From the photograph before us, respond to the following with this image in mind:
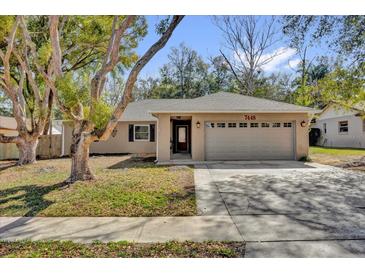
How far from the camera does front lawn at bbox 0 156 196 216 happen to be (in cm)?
545

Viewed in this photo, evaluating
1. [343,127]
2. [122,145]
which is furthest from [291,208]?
[343,127]

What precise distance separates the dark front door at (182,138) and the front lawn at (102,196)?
10.6 metres

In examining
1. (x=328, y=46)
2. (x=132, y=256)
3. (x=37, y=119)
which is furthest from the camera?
(x=37, y=119)

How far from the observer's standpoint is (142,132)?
60.2 ft

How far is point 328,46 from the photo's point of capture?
35.1ft

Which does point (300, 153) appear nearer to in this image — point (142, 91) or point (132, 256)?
point (132, 256)

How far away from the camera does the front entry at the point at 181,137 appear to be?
19.5 m

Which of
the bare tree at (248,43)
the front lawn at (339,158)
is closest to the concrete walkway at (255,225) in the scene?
the front lawn at (339,158)

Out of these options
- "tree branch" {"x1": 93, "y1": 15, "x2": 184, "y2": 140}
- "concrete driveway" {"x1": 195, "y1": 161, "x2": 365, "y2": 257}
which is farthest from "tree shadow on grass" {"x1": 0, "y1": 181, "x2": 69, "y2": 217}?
"concrete driveway" {"x1": 195, "y1": 161, "x2": 365, "y2": 257}

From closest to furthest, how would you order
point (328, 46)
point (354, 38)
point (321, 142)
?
point (354, 38) → point (328, 46) → point (321, 142)

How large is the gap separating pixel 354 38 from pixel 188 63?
2812 centimetres

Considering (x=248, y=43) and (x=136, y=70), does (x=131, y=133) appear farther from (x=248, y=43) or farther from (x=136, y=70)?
(x=248, y=43)

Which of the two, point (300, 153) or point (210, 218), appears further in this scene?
point (300, 153)
